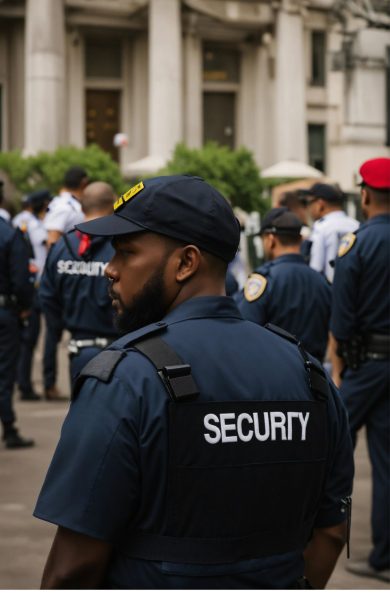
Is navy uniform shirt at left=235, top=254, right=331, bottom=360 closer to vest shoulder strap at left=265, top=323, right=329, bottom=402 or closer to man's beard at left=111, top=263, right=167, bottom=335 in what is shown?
vest shoulder strap at left=265, top=323, right=329, bottom=402

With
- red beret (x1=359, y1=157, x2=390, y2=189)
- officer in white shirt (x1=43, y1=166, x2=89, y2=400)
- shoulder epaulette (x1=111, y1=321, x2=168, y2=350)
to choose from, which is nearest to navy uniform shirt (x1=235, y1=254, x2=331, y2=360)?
red beret (x1=359, y1=157, x2=390, y2=189)

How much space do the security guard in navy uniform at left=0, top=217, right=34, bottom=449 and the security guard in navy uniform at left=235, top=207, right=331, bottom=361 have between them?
8.69 ft

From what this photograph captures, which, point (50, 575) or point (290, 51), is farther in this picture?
point (290, 51)

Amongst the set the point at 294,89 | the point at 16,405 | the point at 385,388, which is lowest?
the point at 16,405

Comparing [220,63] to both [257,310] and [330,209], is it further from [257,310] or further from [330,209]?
[257,310]

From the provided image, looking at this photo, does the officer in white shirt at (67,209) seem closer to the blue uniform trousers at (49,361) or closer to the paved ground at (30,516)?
the blue uniform trousers at (49,361)

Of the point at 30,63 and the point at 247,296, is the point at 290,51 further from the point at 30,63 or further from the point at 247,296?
the point at 247,296

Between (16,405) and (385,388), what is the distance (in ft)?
19.7

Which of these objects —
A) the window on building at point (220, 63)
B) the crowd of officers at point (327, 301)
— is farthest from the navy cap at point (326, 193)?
the window on building at point (220, 63)

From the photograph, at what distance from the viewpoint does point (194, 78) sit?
38.2 meters

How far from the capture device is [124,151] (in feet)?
123

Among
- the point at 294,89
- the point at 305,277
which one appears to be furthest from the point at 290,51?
the point at 305,277

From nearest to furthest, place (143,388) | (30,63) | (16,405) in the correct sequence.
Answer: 1. (143,388)
2. (16,405)
3. (30,63)

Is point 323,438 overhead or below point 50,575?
overhead
